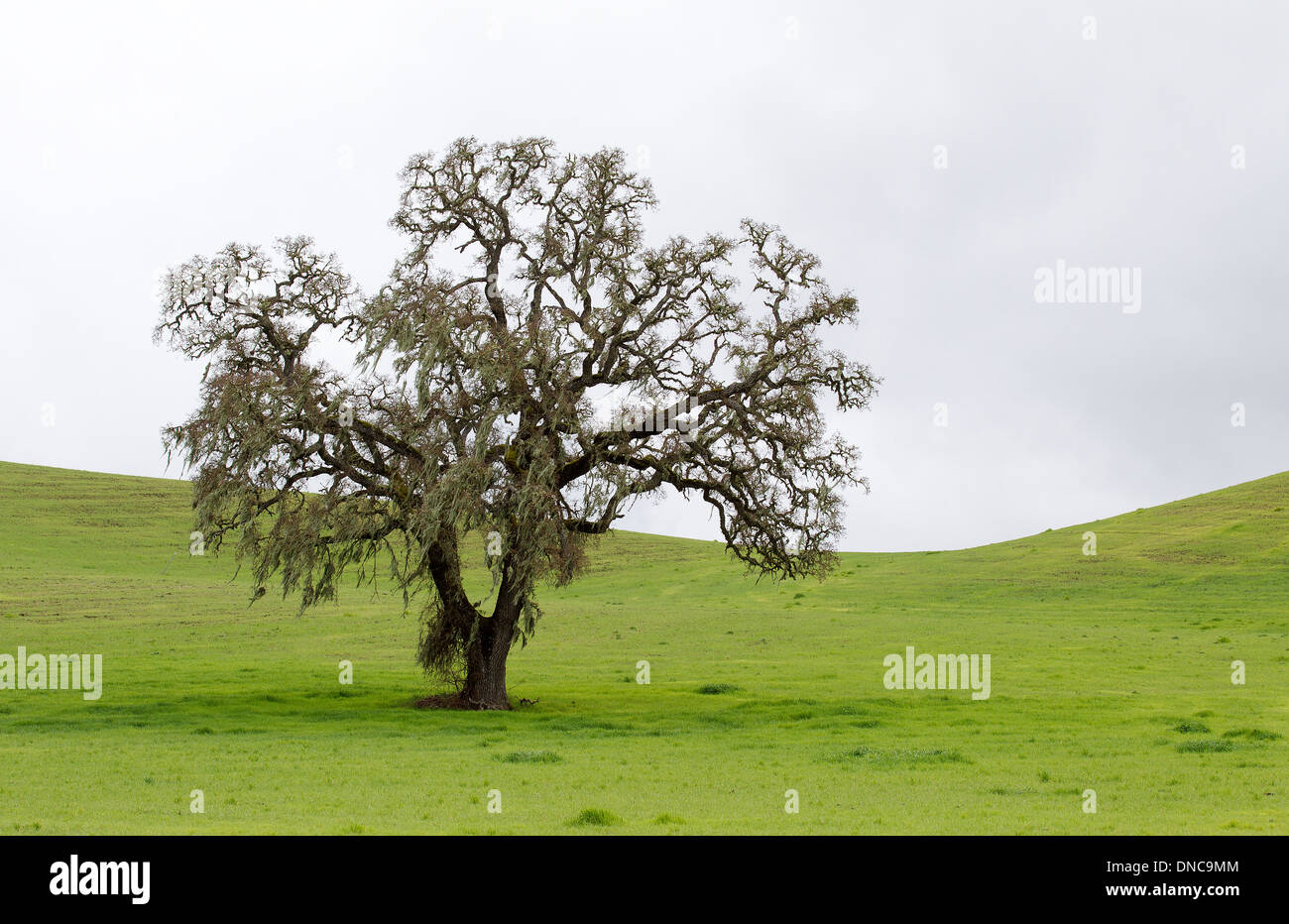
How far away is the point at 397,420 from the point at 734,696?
13906mm

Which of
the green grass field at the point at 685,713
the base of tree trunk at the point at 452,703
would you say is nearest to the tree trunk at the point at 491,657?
the base of tree trunk at the point at 452,703

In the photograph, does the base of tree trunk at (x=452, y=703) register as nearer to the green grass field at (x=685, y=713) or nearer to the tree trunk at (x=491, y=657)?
the tree trunk at (x=491, y=657)

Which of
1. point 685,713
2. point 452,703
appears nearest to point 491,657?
point 452,703

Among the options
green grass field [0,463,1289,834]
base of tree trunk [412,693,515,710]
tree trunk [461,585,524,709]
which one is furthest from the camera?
base of tree trunk [412,693,515,710]

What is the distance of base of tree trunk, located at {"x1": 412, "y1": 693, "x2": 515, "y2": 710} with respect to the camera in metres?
32.6

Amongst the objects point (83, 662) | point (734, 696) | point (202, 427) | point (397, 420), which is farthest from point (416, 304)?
point (83, 662)

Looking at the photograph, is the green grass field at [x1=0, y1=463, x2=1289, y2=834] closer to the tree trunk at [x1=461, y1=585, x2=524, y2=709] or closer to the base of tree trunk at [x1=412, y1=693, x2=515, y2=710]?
the base of tree trunk at [x1=412, y1=693, x2=515, y2=710]

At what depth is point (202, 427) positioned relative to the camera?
28438mm

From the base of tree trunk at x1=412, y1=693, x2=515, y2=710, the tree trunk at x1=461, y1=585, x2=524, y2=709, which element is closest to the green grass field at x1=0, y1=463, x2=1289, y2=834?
the base of tree trunk at x1=412, y1=693, x2=515, y2=710

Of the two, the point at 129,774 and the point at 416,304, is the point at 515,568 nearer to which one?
the point at 416,304

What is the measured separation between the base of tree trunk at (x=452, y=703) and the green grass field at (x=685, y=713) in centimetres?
82

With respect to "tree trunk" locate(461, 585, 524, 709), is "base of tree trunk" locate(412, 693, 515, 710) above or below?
below

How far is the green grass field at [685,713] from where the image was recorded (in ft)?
61.3
